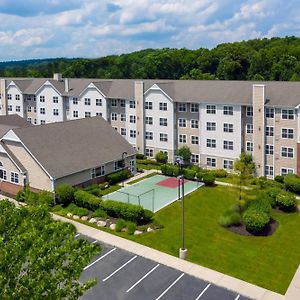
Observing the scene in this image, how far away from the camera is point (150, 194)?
40.9 metres

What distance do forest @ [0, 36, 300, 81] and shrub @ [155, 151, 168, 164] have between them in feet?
160

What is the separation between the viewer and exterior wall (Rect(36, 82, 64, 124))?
216ft

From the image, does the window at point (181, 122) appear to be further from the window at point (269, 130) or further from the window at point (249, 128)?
the window at point (269, 130)

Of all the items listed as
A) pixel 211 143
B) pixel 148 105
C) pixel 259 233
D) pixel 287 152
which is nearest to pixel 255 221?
pixel 259 233

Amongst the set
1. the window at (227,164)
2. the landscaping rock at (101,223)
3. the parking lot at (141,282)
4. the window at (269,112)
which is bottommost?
the parking lot at (141,282)

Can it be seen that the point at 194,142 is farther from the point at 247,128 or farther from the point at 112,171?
the point at 112,171

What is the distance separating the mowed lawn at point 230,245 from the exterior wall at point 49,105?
35100 mm

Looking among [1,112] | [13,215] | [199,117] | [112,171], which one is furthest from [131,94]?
Result: [13,215]

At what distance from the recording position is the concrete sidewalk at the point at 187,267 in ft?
75.4

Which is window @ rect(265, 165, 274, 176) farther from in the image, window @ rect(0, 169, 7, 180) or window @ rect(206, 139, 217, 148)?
window @ rect(0, 169, 7, 180)

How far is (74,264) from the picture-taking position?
1414cm

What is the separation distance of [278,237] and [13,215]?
2224 centimetres

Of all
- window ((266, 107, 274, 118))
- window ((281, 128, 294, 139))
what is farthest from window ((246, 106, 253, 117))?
window ((281, 128, 294, 139))

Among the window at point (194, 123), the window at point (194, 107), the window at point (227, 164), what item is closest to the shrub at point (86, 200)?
the window at point (227, 164)
